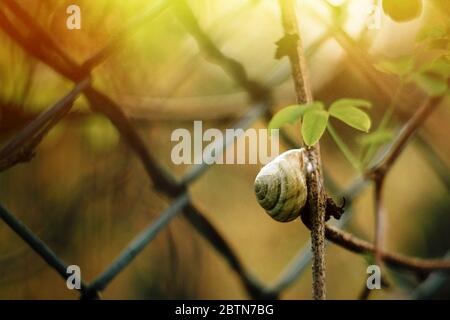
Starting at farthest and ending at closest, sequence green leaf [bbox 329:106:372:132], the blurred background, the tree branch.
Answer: the blurred background < green leaf [bbox 329:106:372:132] < the tree branch

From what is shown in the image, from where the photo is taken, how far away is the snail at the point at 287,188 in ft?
1.28

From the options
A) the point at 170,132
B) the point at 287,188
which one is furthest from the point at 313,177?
the point at 170,132

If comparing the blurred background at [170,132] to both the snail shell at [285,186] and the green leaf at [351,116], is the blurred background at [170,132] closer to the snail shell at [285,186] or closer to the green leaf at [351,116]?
the green leaf at [351,116]

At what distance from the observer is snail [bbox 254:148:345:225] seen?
39 cm

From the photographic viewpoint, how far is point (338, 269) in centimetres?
104

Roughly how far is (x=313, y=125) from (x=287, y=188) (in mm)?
75

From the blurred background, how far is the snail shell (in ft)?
0.91

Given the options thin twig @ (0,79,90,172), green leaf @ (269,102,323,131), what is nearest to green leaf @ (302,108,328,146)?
green leaf @ (269,102,323,131)

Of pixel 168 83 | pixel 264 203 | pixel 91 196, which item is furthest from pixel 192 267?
pixel 264 203

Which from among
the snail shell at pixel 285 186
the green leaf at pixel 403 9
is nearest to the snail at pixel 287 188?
the snail shell at pixel 285 186

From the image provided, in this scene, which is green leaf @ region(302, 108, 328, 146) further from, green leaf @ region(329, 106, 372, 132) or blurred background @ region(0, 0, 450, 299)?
blurred background @ region(0, 0, 450, 299)

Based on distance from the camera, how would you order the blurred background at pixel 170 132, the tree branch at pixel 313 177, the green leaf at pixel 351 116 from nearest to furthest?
the tree branch at pixel 313 177 < the green leaf at pixel 351 116 < the blurred background at pixel 170 132

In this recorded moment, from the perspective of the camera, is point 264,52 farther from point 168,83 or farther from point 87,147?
point 87,147

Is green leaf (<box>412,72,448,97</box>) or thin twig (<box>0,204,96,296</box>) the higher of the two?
green leaf (<box>412,72,448,97</box>)
